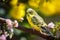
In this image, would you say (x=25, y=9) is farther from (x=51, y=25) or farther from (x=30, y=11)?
(x=51, y=25)

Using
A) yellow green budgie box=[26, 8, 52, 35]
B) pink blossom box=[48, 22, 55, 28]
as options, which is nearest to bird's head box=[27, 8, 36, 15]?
yellow green budgie box=[26, 8, 52, 35]

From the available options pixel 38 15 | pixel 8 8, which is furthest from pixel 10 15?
pixel 38 15

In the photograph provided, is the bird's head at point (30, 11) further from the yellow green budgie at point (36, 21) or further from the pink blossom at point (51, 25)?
the pink blossom at point (51, 25)

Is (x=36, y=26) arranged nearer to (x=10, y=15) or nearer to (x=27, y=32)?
(x=27, y=32)

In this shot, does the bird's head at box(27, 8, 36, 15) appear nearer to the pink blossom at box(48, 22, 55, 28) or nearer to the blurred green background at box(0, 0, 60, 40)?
the blurred green background at box(0, 0, 60, 40)

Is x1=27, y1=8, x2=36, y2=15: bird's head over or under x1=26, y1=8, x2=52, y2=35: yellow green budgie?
over

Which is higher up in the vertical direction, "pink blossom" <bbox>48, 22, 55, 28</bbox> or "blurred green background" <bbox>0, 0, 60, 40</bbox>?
"blurred green background" <bbox>0, 0, 60, 40</bbox>

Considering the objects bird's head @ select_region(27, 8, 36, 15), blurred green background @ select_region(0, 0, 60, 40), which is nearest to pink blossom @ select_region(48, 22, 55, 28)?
blurred green background @ select_region(0, 0, 60, 40)

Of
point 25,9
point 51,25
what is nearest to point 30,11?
point 25,9

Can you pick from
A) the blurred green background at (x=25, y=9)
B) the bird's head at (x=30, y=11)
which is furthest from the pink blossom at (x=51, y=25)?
the bird's head at (x=30, y=11)
